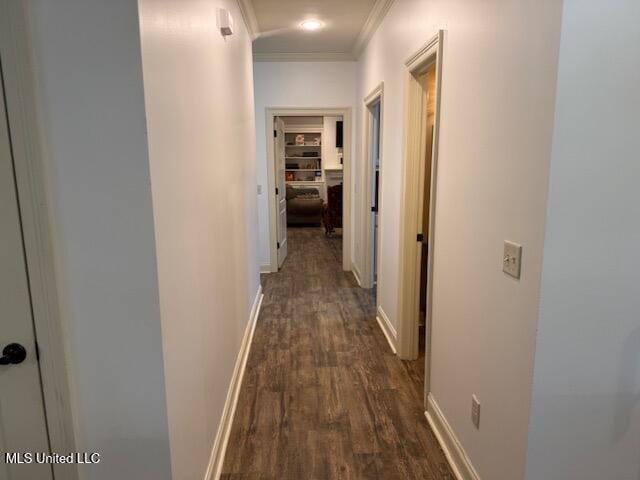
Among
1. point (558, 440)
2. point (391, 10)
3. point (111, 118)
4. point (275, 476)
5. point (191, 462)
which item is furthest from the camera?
point (391, 10)

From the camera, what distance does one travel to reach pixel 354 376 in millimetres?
2859

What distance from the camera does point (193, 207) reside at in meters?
1.61

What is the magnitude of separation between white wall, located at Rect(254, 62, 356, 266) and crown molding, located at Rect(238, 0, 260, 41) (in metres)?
1.08

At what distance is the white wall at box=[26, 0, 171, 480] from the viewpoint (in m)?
1.06

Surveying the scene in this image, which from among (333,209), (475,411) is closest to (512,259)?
(475,411)

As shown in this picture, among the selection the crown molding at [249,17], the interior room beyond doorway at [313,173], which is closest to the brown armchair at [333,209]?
the interior room beyond doorway at [313,173]

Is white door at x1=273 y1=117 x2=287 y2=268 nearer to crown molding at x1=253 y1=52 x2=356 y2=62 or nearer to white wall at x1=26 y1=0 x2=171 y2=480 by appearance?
crown molding at x1=253 y1=52 x2=356 y2=62

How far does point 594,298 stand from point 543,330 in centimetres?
19

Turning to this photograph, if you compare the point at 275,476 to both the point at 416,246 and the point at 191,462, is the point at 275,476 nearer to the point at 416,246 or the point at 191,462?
the point at 191,462

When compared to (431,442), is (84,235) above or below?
above

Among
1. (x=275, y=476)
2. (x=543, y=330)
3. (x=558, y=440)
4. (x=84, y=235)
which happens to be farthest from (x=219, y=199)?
(x=558, y=440)

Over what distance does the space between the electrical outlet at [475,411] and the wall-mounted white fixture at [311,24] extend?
3.47 m

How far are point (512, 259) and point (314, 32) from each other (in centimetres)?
362

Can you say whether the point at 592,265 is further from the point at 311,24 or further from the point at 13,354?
the point at 311,24
